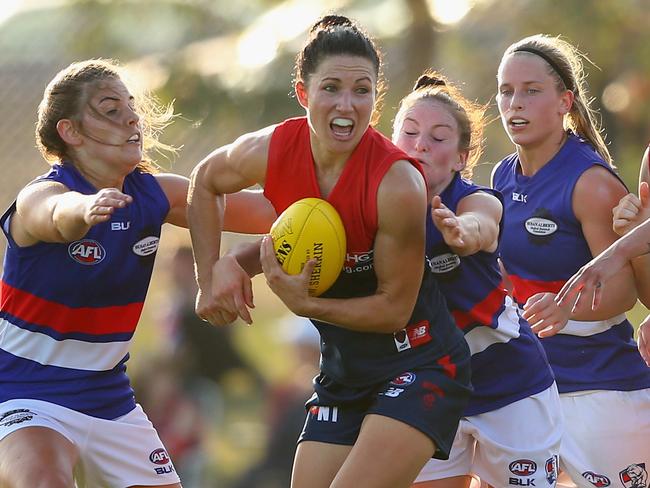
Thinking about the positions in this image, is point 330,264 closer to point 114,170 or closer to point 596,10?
point 114,170

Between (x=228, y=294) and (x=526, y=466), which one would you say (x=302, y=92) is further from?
(x=526, y=466)

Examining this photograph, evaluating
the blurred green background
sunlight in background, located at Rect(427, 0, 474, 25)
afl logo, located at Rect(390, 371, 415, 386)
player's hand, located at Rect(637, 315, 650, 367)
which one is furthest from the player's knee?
sunlight in background, located at Rect(427, 0, 474, 25)

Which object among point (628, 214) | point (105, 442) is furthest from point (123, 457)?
point (628, 214)

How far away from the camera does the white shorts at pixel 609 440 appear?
551 cm

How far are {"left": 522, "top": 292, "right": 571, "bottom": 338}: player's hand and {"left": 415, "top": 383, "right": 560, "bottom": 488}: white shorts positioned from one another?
0.42 metres

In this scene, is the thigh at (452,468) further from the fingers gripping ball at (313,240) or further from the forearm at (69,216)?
the forearm at (69,216)

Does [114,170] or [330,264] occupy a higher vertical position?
[114,170]

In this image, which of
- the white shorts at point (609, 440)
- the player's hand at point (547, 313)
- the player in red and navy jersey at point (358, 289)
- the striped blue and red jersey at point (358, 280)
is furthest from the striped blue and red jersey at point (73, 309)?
the white shorts at point (609, 440)

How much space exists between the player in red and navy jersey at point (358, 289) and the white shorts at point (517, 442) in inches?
23.4

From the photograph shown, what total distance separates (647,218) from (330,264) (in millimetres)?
1551

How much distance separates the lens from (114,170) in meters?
5.28

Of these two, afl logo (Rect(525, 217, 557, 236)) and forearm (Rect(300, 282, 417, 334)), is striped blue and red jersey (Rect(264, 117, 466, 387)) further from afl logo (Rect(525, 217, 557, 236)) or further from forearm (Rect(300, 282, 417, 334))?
afl logo (Rect(525, 217, 557, 236))

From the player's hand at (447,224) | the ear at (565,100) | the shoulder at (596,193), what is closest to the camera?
the player's hand at (447,224)

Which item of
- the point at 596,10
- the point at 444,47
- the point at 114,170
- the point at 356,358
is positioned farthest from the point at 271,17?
the point at 356,358
